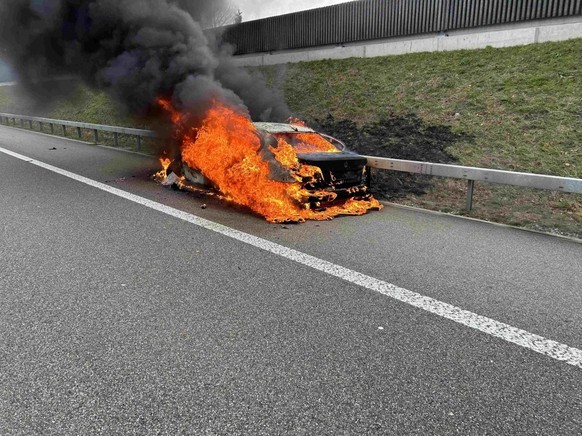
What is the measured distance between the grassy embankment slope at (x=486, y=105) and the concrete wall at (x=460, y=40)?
0.42m

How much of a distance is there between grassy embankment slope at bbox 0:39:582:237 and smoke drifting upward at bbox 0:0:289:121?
9.06ft

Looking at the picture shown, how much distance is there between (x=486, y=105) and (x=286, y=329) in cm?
924

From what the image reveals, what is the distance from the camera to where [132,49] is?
9852 millimetres

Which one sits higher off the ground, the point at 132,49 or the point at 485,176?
the point at 132,49

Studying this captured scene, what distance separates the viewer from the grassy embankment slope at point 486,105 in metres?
6.71

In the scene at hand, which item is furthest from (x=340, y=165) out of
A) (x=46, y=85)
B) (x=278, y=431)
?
(x=46, y=85)

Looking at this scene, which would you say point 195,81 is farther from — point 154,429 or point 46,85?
point 154,429

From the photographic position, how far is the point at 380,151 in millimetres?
9523

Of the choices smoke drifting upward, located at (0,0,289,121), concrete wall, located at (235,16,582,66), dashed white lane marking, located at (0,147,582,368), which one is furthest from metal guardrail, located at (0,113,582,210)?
concrete wall, located at (235,16,582,66)

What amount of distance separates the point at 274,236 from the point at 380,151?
5.16 meters

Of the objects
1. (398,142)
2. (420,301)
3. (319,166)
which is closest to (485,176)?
(319,166)

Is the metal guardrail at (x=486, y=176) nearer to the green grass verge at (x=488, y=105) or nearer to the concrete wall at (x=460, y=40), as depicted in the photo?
the green grass verge at (x=488, y=105)

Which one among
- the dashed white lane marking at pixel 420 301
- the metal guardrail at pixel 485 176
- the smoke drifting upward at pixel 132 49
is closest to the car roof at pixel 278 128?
the metal guardrail at pixel 485 176

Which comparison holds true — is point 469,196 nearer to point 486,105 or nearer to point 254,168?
point 254,168
